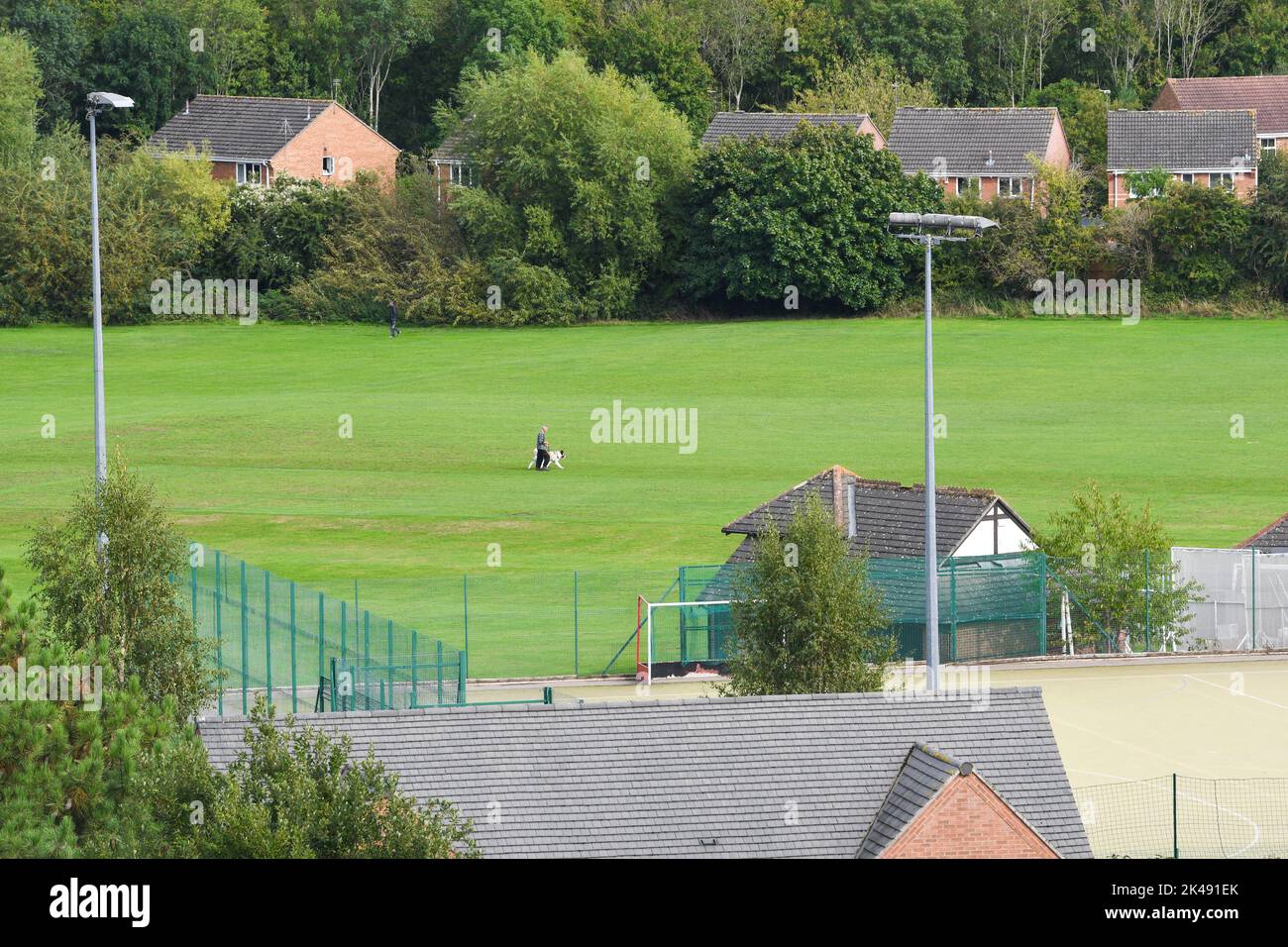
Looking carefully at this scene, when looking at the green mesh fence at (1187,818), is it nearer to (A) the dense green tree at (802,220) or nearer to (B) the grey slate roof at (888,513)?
(B) the grey slate roof at (888,513)

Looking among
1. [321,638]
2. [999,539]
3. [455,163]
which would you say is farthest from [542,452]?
[455,163]

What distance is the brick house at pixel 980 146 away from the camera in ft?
321

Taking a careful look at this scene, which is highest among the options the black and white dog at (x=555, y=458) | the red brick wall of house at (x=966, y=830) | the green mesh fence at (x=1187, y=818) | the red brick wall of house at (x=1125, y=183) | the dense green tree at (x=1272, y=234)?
the red brick wall of house at (x=1125, y=183)

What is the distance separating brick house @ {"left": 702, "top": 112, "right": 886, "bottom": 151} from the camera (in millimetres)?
97000

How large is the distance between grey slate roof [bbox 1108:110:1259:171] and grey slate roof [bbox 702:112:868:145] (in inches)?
501

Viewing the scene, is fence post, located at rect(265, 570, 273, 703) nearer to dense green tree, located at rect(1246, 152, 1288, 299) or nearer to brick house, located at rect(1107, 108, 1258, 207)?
dense green tree, located at rect(1246, 152, 1288, 299)

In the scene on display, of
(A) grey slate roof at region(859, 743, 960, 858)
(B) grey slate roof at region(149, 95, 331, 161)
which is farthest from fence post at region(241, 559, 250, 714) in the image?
(B) grey slate roof at region(149, 95, 331, 161)

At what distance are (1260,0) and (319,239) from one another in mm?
59104

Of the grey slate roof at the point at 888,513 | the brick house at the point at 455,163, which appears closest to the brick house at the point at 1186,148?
the brick house at the point at 455,163

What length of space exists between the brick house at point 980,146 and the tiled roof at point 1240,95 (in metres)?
9.90
